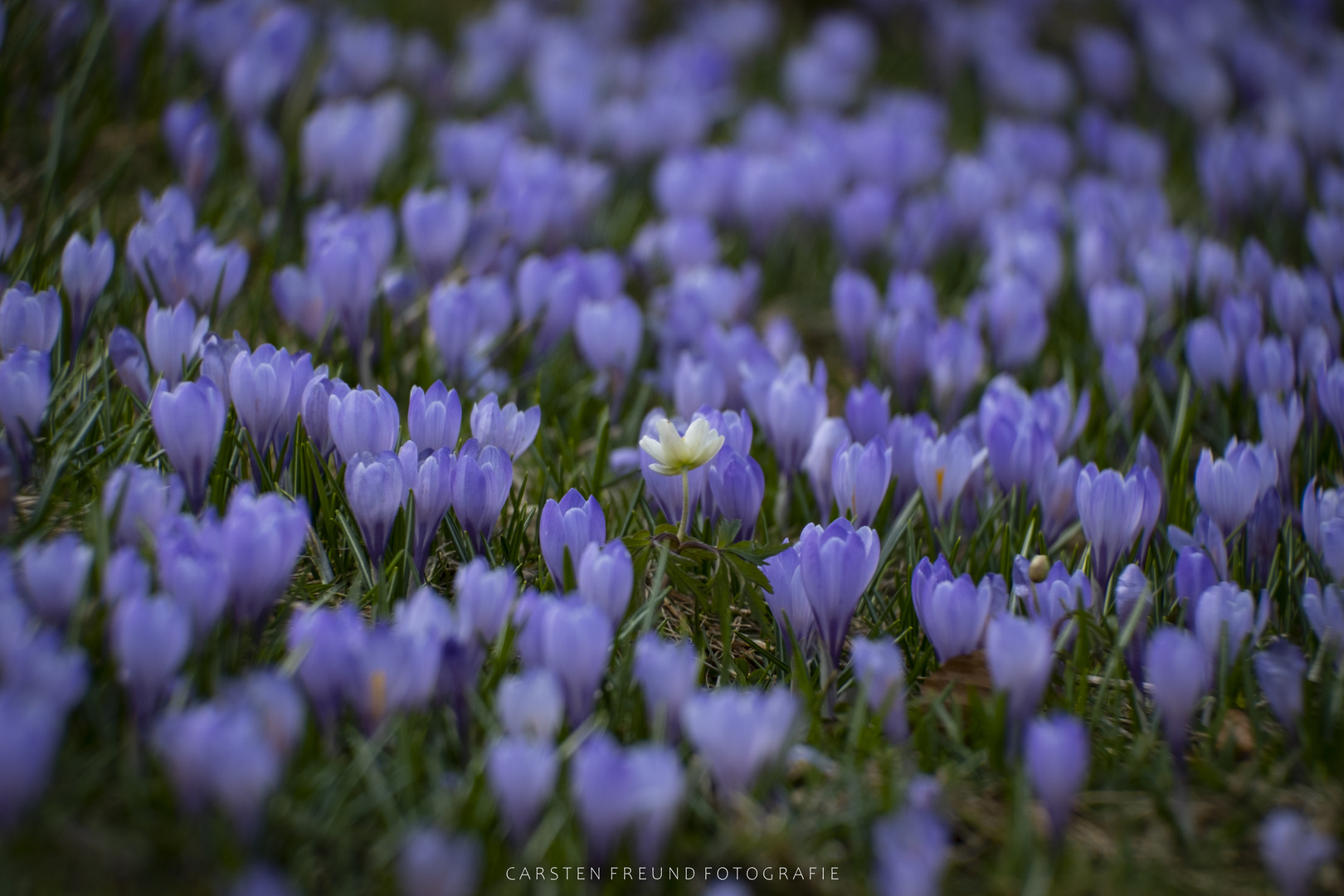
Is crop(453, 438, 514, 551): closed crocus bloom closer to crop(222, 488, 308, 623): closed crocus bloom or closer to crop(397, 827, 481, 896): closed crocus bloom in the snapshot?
crop(222, 488, 308, 623): closed crocus bloom

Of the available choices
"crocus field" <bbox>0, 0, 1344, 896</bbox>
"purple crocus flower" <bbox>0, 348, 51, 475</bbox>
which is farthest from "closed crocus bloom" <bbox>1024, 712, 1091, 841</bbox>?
"purple crocus flower" <bbox>0, 348, 51, 475</bbox>

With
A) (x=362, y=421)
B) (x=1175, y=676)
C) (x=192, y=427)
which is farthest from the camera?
(x=362, y=421)

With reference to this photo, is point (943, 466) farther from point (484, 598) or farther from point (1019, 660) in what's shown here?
point (484, 598)

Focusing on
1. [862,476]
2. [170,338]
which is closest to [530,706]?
[862,476]

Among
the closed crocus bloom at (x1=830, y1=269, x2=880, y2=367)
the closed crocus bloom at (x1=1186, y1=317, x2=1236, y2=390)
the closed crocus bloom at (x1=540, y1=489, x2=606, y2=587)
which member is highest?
the closed crocus bloom at (x1=1186, y1=317, x2=1236, y2=390)

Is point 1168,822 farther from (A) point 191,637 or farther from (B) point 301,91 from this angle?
(B) point 301,91
